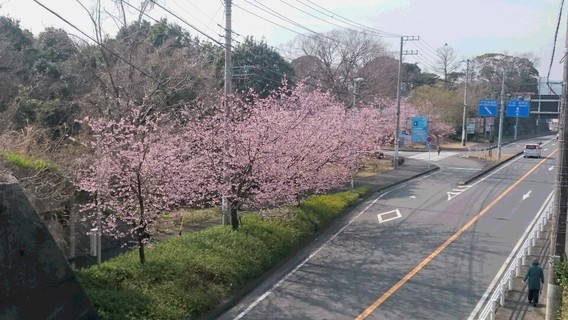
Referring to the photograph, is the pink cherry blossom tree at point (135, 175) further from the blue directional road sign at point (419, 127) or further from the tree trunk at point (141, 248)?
the blue directional road sign at point (419, 127)

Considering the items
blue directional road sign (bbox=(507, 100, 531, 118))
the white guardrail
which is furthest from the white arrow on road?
blue directional road sign (bbox=(507, 100, 531, 118))

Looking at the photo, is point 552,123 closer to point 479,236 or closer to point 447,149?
point 447,149

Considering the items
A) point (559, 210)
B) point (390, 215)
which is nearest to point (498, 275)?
point (559, 210)

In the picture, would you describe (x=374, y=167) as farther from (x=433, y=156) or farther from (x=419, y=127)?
(x=433, y=156)

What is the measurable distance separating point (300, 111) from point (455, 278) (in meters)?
7.77

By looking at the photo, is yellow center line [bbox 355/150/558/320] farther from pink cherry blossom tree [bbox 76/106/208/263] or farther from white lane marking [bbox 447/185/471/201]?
pink cherry blossom tree [bbox 76/106/208/263]

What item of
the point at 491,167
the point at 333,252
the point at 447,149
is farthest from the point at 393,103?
the point at 333,252

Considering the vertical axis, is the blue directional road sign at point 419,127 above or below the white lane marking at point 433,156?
above

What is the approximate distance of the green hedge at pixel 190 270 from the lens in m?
9.84

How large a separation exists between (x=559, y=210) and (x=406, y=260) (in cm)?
542

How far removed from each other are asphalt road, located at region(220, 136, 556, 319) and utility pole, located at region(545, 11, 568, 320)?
5.53ft

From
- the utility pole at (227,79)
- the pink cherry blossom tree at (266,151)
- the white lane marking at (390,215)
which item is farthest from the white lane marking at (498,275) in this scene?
the utility pole at (227,79)

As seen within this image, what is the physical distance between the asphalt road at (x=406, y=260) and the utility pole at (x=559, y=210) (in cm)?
169

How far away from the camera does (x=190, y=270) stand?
1209cm
